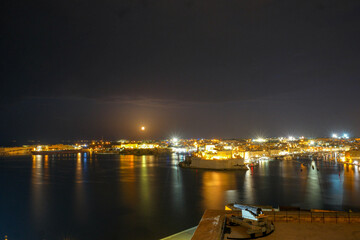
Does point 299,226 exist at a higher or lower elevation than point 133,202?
higher

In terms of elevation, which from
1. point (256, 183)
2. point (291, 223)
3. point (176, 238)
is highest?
point (291, 223)

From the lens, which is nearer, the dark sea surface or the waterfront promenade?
the waterfront promenade

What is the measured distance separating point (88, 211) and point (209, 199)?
12.4 feet

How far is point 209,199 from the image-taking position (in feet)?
30.2

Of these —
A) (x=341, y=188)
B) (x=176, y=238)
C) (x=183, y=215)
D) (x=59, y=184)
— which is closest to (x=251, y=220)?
(x=176, y=238)

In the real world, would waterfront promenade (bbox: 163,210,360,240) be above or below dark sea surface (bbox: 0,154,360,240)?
above

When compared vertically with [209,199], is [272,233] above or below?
above

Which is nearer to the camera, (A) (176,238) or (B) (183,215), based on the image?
(A) (176,238)

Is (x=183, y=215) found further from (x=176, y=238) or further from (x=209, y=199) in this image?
(x=176, y=238)

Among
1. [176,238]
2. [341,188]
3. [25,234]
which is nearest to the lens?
[176,238]

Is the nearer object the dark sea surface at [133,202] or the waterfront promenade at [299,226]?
the waterfront promenade at [299,226]

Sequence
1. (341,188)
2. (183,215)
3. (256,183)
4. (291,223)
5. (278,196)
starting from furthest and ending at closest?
(256,183) → (341,188) → (278,196) → (183,215) → (291,223)

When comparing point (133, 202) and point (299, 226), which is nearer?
point (299, 226)

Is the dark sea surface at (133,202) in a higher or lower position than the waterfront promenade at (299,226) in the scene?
lower
